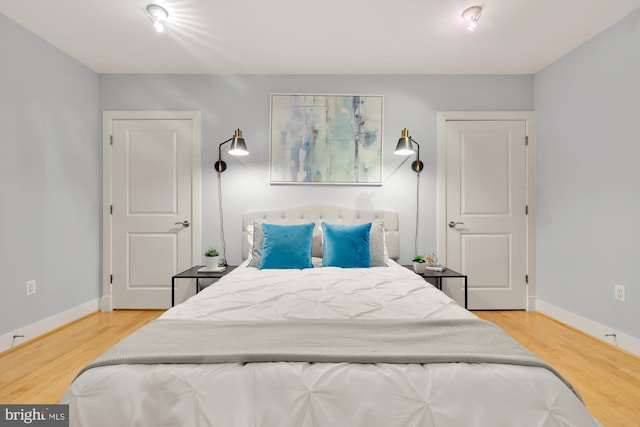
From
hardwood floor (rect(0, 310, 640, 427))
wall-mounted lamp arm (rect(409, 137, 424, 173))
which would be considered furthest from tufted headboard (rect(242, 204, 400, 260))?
hardwood floor (rect(0, 310, 640, 427))

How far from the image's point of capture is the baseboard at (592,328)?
243cm

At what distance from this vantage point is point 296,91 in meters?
3.44

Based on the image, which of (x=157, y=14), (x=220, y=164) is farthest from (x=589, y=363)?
(x=157, y=14)

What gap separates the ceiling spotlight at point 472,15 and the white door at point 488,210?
1.17 meters

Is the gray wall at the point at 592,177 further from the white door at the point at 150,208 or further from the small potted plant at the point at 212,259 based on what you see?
the white door at the point at 150,208

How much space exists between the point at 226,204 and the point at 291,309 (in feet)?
6.95

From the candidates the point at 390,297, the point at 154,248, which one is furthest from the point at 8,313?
the point at 390,297

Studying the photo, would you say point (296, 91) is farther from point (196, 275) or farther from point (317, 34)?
point (196, 275)

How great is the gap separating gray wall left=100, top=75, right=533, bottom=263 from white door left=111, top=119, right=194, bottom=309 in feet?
0.66

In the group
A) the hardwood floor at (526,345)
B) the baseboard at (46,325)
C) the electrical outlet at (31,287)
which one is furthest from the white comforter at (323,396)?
the electrical outlet at (31,287)

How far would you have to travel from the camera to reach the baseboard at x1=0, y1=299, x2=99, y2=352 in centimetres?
248

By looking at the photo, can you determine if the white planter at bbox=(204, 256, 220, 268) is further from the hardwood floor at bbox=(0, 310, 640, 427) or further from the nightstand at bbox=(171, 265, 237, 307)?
the hardwood floor at bbox=(0, 310, 640, 427)

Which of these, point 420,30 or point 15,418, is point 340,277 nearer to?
point 15,418

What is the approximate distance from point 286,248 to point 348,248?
0.51 m
